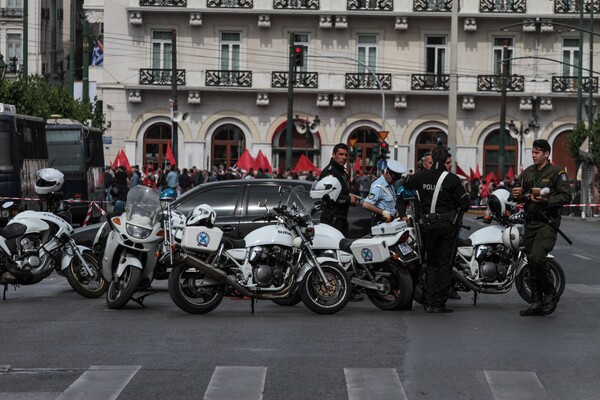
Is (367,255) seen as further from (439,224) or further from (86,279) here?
(86,279)

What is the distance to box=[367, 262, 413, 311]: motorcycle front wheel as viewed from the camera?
15.3m

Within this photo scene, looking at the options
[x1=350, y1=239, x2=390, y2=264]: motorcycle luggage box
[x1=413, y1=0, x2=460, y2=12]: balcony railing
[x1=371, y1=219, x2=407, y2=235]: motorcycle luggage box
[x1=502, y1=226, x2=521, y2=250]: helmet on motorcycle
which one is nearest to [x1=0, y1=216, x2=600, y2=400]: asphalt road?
[x1=350, y1=239, x2=390, y2=264]: motorcycle luggage box

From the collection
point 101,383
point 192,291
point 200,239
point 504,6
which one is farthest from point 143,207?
point 504,6

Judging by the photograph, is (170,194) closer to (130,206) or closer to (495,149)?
(130,206)

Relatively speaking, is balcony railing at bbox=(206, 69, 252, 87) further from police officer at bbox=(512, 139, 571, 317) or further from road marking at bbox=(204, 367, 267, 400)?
road marking at bbox=(204, 367, 267, 400)

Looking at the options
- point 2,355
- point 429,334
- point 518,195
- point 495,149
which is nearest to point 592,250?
point 518,195

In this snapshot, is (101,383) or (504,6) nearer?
(101,383)

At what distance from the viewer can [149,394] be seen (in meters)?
9.56

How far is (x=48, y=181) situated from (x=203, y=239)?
2903 millimetres

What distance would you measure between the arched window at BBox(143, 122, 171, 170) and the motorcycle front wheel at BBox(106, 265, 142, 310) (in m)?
49.6

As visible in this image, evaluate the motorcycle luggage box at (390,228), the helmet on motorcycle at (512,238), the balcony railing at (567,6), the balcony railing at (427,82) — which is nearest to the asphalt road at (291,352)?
the helmet on motorcycle at (512,238)

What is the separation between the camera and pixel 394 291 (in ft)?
50.9

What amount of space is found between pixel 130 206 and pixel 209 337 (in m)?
3.15

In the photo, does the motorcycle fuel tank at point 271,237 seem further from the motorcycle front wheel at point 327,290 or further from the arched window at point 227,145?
the arched window at point 227,145
